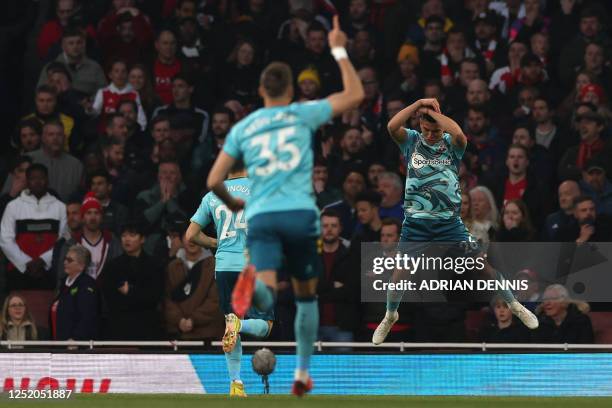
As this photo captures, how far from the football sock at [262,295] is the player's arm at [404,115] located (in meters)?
3.98

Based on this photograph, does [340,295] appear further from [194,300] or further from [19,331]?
[19,331]

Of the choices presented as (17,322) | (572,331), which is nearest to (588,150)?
(572,331)

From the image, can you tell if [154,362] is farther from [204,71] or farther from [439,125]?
[204,71]

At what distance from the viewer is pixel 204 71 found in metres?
23.7

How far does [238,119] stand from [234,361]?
24.0 feet

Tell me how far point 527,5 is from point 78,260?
27.3 feet

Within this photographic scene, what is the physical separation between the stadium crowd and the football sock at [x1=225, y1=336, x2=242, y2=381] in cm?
288

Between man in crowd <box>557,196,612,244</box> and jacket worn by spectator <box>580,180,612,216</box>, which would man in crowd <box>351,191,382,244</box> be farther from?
jacket worn by spectator <box>580,180,612,216</box>

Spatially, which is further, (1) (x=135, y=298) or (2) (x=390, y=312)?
(1) (x=135, y=298)

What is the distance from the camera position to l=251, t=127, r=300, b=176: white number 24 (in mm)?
11969

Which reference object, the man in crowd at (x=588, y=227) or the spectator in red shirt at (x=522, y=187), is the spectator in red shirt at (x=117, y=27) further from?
the man in crowd at (x=588, y=227)

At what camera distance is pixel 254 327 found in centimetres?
1555

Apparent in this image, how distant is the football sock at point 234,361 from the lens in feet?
52.4

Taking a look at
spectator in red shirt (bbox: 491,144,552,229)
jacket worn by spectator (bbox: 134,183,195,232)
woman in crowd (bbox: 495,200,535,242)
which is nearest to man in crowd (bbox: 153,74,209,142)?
jacket worn by spectator (bbox: 134,183,195,232)
